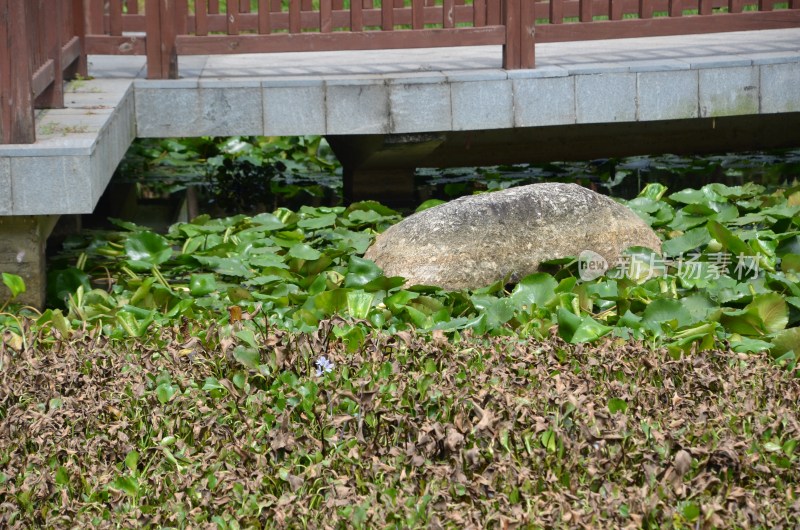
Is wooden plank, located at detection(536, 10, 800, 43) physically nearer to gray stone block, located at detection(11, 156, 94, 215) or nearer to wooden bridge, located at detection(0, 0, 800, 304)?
wooden bridge, located at detection(0, 0, 800, 304)

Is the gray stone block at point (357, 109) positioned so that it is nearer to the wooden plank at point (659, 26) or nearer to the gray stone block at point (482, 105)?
the gray stone block at point (482, 105)

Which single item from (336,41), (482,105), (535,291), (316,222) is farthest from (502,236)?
(336,41)

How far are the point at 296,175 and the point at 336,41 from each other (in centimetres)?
202

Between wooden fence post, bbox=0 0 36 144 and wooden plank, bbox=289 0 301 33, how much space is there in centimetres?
183

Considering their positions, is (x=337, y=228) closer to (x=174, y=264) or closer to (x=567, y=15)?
(x=174, y=264)

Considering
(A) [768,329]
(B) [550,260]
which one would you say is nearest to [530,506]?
(A) [768,329]

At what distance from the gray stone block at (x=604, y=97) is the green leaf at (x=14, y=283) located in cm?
302

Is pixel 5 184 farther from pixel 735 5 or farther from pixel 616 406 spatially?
pixel 735 5

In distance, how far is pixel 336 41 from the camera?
6047 mm

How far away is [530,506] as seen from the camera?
8.36ft

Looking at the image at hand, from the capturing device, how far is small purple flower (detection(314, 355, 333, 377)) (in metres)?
3.30

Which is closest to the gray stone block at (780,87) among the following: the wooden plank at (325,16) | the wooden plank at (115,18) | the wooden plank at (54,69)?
the wooden plank at (325,16)

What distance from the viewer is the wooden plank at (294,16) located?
6.09m

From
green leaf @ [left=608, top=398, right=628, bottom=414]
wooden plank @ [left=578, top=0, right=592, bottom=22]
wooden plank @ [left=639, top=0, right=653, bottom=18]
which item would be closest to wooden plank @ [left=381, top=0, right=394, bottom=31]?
wooden plank @ [left=578, top=0, right=592, bottom=22]
